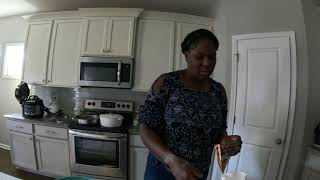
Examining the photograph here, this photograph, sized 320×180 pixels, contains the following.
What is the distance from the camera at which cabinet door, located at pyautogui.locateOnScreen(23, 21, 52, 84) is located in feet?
9.83

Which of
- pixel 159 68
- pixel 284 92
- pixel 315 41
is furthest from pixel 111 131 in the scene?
pixel 315 41

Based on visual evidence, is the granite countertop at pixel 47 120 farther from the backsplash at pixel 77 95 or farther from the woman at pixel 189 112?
the woman at pixel 189 112

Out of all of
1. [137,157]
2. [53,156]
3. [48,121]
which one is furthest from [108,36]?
[53,156]

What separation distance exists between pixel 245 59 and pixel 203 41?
1441 mm

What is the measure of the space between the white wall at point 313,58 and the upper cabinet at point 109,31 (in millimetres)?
1649

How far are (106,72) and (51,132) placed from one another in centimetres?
98

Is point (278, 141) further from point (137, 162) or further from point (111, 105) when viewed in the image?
point (111, 105)

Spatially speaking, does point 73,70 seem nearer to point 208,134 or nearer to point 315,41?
point 208,134

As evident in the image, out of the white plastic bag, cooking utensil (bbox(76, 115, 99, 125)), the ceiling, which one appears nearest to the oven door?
cooking utensil (bbox(76, 115, 99, 125))

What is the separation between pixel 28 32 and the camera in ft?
10.3

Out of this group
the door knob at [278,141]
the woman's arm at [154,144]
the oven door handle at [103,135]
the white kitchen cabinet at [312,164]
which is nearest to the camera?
the woman's arm at [154,144]

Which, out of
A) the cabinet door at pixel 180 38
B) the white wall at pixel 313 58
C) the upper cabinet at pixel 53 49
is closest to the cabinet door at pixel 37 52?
the upper cabinet at pixel 53 49

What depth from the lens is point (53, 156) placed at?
2.75 metres

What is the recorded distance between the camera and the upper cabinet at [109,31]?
263 centimetres
